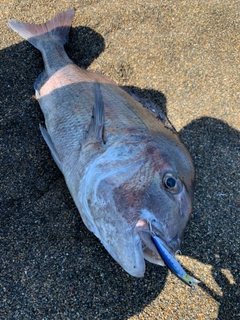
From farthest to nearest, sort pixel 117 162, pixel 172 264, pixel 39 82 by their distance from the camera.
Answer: pixel 39 82, pixel 117 162, pixel 172 264

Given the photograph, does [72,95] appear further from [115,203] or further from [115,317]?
[115,317]

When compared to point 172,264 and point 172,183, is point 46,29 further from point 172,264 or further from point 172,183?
point 172,264

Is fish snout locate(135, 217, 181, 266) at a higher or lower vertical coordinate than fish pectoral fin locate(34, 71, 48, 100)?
lower

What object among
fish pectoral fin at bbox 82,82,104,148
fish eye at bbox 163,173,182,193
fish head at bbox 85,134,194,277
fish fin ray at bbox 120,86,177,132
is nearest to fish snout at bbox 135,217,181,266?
fish head at bbox 85,134,194,277

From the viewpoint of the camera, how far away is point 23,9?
140 inches

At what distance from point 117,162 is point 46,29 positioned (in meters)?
2.12

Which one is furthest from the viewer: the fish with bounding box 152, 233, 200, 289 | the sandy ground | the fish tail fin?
the fish tail fin

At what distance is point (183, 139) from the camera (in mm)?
3184

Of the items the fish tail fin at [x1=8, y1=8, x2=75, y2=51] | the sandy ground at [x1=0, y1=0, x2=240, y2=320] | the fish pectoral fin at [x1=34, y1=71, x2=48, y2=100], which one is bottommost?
the sandy ground at [x1=0, y1=0, x2=240, y2=320]

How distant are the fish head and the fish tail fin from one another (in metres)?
1.83

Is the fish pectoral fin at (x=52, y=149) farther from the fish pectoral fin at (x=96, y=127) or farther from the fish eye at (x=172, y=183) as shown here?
the fish eye at (x=172, y=183)

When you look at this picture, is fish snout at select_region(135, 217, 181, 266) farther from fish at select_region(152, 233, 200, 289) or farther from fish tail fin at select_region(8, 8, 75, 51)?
fish tail fin at select_region(8, 8, 75, 51)

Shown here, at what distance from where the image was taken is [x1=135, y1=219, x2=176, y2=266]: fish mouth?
1.69 meters

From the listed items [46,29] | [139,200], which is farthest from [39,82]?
[139,200]
